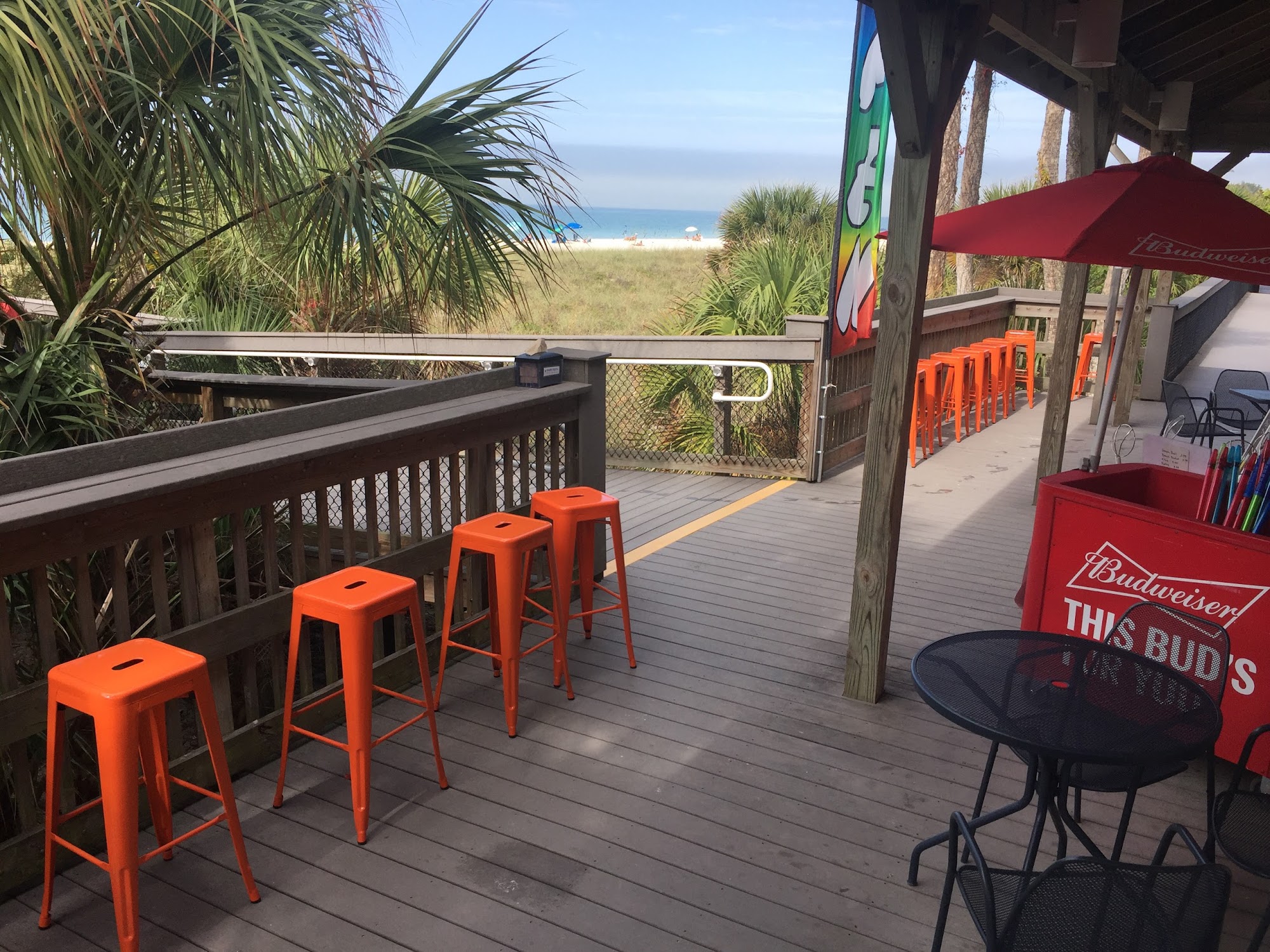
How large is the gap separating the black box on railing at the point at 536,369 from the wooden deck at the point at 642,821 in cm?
115

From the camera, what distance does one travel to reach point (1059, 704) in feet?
7.63

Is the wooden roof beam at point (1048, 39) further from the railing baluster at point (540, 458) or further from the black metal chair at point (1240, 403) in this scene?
the railing baluster at point (540, 458)

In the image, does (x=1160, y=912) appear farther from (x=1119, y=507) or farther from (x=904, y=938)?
(x=1119, y=507)

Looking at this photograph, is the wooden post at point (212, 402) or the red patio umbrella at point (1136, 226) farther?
the wooden post at point (212, 402)

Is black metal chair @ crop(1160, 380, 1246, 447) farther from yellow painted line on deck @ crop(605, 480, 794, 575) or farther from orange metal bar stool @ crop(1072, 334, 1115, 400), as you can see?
yellow painted line on deck @ crop(605, 480, 794, 575)

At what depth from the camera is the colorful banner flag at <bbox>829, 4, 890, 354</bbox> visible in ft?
20.9

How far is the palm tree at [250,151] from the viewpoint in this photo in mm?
3045

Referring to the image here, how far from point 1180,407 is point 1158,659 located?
19.0 feet

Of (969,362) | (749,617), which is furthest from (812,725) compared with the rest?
(969,362)

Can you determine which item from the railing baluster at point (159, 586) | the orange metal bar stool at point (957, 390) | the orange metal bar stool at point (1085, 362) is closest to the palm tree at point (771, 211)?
the orange metal bar stool at point (1085, 362)

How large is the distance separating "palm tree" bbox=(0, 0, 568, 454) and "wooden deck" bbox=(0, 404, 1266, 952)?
158cm

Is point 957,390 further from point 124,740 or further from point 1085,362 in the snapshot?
point 124,740

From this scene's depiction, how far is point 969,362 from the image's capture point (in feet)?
29.5

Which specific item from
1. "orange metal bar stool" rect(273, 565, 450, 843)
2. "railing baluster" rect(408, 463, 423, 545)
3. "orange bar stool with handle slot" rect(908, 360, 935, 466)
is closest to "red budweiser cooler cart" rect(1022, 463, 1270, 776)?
"orange metal bar stool" rect(273, 565, 450, 843)
